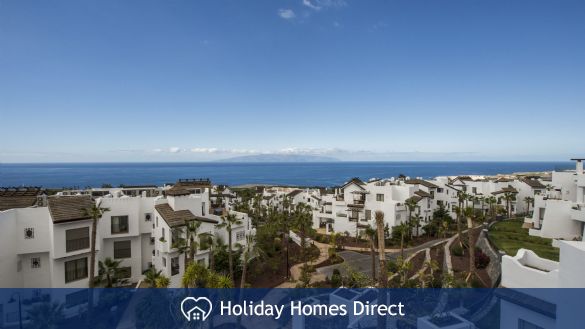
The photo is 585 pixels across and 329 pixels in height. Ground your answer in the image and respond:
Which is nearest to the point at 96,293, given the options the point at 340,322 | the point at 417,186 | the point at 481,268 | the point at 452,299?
the point at 340,322

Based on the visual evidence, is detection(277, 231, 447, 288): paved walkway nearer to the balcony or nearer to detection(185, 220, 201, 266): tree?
detection(185, 220, 201, 266): tree

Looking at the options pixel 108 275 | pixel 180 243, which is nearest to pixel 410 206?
pixel 180 243

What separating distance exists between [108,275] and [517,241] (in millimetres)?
39330

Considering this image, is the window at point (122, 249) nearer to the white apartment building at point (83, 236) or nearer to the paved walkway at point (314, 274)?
the white apartment building at point (83, 236)

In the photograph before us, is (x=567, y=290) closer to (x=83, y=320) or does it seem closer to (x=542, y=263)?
(x=542, y=263)

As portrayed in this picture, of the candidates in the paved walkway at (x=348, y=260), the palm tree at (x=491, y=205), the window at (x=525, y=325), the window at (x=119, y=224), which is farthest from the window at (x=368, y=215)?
the window at (x=525, y=325)

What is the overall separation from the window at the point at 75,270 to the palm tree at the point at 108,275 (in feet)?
3.85

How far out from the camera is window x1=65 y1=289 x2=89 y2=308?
987 inches

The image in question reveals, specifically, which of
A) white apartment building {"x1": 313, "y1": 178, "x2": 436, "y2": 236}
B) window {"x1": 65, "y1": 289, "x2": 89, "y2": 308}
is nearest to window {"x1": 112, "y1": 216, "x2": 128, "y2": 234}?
window {"x1": 65, "y1": 289, "x2": 89, "y2": 308}

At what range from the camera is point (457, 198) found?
199 feet

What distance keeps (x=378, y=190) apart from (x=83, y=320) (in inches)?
1592

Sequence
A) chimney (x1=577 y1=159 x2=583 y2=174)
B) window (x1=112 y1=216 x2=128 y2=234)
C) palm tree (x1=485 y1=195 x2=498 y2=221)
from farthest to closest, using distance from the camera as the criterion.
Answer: palm tree (x1=485 y1=195 x2=498 y2=221) → chimney (x1=577 y1=159 x2=583 y2=174) → window (x1=112 y1=216 x2=128 y2=234)

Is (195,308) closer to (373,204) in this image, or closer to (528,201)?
(373,204)

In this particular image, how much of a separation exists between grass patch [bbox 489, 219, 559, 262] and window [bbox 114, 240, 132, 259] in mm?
35418
